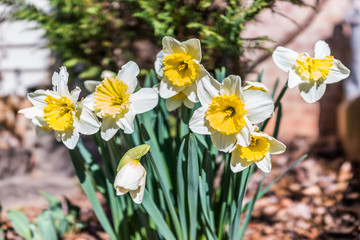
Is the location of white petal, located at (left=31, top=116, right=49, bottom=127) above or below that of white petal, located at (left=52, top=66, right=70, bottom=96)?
below

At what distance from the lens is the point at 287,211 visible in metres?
1.97

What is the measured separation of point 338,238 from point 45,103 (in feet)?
4.56

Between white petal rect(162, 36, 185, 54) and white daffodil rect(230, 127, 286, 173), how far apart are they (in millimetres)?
289

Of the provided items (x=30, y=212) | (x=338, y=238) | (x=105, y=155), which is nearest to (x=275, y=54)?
(x=105, y=155)

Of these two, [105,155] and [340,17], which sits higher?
[105,155]

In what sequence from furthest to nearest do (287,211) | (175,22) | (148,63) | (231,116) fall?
(148,63)
(287,211)
(175,22)
(231,116)

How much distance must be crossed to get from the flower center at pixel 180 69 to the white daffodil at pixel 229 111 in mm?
38

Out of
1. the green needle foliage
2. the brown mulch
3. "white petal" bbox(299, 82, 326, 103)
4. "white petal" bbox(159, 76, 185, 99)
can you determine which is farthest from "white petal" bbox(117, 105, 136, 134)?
the brown mulch

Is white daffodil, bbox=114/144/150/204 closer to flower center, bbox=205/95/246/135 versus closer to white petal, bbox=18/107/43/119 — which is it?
flower center, bbox=205/95/246/135

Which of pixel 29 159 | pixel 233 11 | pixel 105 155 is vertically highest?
pixel 233 11

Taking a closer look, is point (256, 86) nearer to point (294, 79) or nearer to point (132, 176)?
point (294, 79)

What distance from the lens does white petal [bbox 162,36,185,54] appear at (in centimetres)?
92

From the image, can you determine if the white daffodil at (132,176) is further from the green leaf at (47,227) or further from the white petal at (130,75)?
the green leaf at (47,227)

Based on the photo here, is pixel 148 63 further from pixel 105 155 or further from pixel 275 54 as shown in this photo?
pixel 275 54
